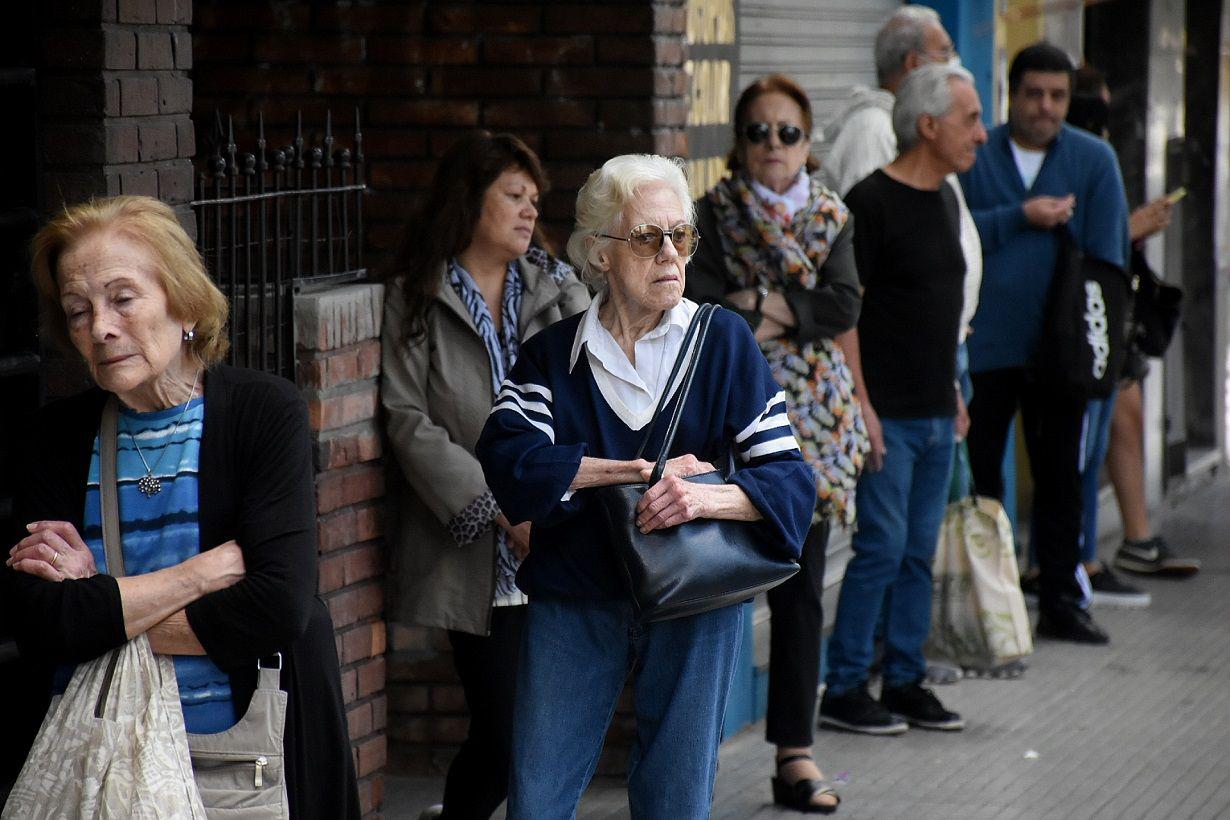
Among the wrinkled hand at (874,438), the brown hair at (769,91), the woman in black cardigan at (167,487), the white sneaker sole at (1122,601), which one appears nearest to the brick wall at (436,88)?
the brown hair at (769,91)

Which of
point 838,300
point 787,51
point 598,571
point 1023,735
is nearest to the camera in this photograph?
point 598,571

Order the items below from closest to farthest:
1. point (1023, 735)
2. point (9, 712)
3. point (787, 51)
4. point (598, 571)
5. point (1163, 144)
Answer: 1. point (598, 571)
2. point (9, 712)
3. point (1023, 735)
4. point (787, 51)
5. point (1163, 144)

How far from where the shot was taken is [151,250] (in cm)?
327

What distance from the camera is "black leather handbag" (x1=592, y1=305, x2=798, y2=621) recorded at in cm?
356

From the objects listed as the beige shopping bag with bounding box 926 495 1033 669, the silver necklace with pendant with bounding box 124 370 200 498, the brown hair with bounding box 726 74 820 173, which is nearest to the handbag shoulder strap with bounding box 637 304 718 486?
the silver necklace with pendant with bounding box 124 370 200 498

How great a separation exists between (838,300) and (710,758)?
1.93 meters

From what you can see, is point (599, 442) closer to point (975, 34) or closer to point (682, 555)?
point (682, 555)

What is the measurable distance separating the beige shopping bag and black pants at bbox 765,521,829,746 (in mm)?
1309

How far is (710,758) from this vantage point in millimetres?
3863

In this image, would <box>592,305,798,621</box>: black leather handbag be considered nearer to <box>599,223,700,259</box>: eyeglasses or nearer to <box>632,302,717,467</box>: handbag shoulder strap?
<box>632,302,717,467</box>: handbag shoulder strap

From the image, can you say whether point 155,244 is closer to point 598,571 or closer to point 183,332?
point 183,332

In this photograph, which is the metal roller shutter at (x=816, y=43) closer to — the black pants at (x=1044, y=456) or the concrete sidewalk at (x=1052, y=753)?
the black pants at (x=1044, y=456)

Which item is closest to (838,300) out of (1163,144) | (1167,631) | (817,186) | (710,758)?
(817,186)

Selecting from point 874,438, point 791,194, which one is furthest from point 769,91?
point 874,438
